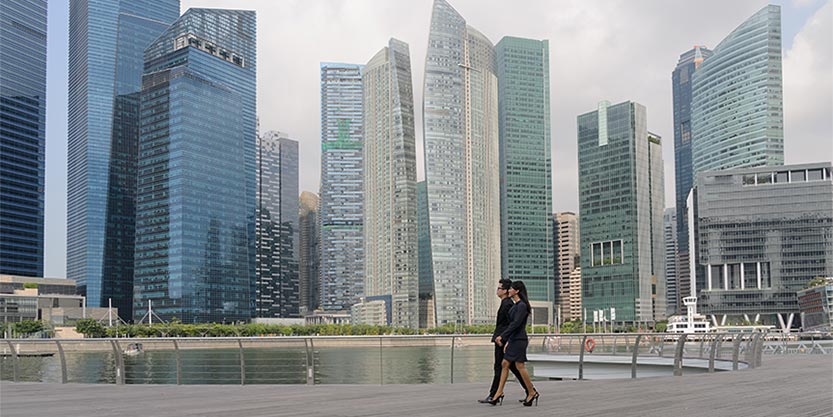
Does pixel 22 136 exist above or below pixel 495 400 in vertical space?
above

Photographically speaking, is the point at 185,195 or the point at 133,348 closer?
the point at 133,348

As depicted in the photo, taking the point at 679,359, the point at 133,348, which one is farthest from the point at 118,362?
the point at 133,348

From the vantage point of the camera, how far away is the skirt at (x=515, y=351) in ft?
41.8

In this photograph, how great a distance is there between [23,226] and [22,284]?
20.0 metres

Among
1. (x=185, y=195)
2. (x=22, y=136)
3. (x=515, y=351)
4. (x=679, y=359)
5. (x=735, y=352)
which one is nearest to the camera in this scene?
(x=515, y=351)

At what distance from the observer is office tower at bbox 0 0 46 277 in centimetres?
17150

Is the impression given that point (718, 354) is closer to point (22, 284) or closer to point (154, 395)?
point (154, 395)

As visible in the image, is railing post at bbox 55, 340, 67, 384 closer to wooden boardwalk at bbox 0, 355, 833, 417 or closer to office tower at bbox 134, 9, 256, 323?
wooden boardwalk at bbox 0, 355, 833, 417

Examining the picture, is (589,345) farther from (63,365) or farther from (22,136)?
(22,136)

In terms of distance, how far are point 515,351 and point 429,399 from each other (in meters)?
1.69

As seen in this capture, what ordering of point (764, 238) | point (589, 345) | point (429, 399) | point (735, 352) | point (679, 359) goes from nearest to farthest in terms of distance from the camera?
point (429, 399), point (679, 359), point (735, 352), point (589, 345), point (764, 238)

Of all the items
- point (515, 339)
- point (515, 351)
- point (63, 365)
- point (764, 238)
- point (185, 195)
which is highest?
point (185, 195)

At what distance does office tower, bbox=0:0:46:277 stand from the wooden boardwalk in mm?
172985

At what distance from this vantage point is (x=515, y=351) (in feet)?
42.0
